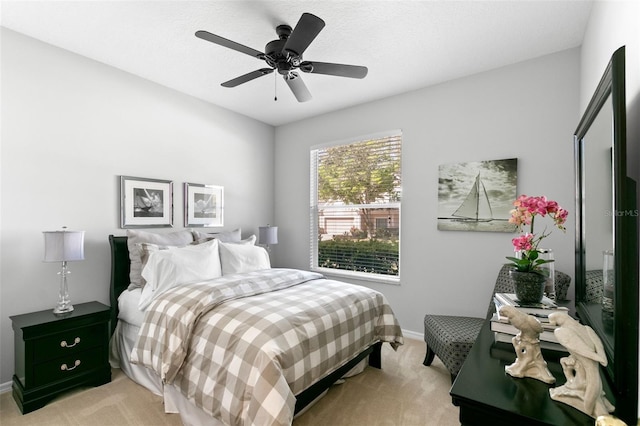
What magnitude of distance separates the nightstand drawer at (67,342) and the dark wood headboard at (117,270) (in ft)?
1.12

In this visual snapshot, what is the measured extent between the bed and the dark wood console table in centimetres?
95

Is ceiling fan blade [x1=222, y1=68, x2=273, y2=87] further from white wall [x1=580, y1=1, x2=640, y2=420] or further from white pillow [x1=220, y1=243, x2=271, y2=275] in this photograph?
white wall [x1=580, y1=1, x2=640, y2=420]

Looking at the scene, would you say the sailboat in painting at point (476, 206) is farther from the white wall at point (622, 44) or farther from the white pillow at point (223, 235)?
the white pillow at point (223, 235)

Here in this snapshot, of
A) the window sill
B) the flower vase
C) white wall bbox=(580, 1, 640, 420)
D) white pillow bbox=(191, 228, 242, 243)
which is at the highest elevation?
white wall bbox=(580, 1, 640, 420)

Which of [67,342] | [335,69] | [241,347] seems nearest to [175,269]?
[67,342]

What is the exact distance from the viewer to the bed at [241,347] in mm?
1675

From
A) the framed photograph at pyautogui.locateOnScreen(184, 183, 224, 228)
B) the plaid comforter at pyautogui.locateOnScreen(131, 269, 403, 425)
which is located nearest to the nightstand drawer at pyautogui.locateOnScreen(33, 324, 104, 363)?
the plaid comforter at pyautogui.locateOnScreen(131, 269, 403, 425)

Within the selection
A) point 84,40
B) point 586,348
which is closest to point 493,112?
point 586,348

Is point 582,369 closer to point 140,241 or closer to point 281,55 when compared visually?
point 281,55

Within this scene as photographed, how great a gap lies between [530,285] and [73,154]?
3.57 m

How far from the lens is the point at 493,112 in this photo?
302 centimetres

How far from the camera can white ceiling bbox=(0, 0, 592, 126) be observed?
216cm

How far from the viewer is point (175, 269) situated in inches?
105

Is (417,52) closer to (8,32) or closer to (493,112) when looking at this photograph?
(493,112)
